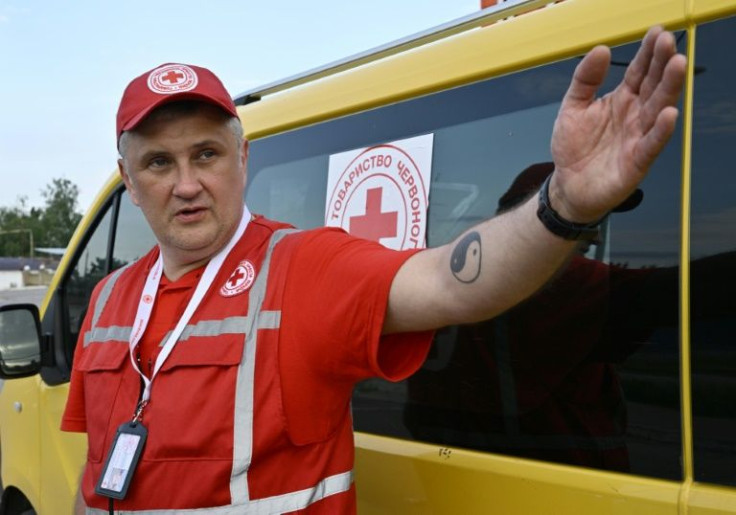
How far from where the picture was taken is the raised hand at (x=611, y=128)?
0.97 meters

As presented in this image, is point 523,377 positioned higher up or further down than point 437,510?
higher up

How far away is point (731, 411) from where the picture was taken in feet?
4.00

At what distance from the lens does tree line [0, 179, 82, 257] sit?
7912 centimetres

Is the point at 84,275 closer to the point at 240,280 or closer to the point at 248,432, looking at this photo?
the point at 240,280

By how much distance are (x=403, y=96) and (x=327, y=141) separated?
28cm

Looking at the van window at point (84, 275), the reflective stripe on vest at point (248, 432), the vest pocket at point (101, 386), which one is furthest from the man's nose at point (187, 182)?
the van window at point (84, 275)

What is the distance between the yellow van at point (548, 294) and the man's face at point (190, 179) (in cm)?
39

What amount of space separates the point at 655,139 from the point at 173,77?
1.08m

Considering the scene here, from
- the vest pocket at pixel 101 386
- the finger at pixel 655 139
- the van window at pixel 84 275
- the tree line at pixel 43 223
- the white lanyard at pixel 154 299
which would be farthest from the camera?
the tree line at pixel 43 223

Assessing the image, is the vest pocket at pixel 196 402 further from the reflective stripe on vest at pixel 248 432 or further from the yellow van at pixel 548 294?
the yellow van at pixel 548 294

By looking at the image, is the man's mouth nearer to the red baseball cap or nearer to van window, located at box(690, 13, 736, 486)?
the red baseball cap

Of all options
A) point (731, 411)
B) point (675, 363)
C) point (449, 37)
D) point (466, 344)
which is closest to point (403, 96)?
point (449, 37)

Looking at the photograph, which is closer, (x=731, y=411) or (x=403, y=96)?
(x=731, y=411)

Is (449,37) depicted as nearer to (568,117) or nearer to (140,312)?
(568,117)
